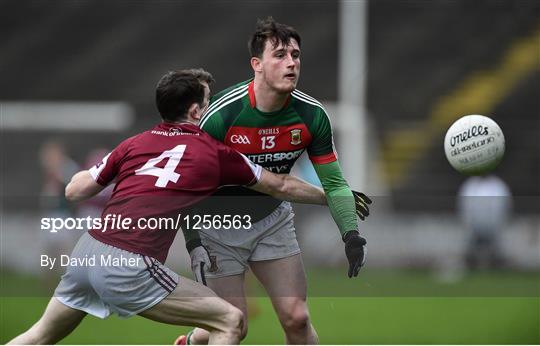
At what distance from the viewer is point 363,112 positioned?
1850 centimetres

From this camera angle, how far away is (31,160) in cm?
1673

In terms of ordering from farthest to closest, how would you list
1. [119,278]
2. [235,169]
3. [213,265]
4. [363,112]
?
[363,112], [213,265], [235,169], [119,278]

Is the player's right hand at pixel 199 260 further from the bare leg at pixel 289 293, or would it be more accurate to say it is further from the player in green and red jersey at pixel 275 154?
the bare leg at pixel 289 293

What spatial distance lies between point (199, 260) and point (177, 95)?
1004 mm

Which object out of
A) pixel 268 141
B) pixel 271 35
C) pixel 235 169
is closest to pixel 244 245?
pixel 268 141

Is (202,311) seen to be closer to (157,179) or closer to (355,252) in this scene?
(157,179)

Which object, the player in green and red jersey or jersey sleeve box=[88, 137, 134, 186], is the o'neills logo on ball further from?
jersey sleeve box=[88, 137, 134, 186]

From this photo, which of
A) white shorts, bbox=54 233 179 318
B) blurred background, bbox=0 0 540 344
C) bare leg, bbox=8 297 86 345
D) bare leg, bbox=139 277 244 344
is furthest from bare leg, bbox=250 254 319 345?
blurred background, bbox=0 0 540 344

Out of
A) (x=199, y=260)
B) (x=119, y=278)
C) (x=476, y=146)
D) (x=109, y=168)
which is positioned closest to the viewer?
(x=119, y=278)

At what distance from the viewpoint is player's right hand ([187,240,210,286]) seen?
20.5 feet

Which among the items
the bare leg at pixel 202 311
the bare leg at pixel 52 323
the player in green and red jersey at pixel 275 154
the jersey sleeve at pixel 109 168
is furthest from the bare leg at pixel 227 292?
the jersey sleeve at pixel 109 168

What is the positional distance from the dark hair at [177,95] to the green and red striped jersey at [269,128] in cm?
43

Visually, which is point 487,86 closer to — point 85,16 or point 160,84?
point 85,16

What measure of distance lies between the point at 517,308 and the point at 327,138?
6.46 m
